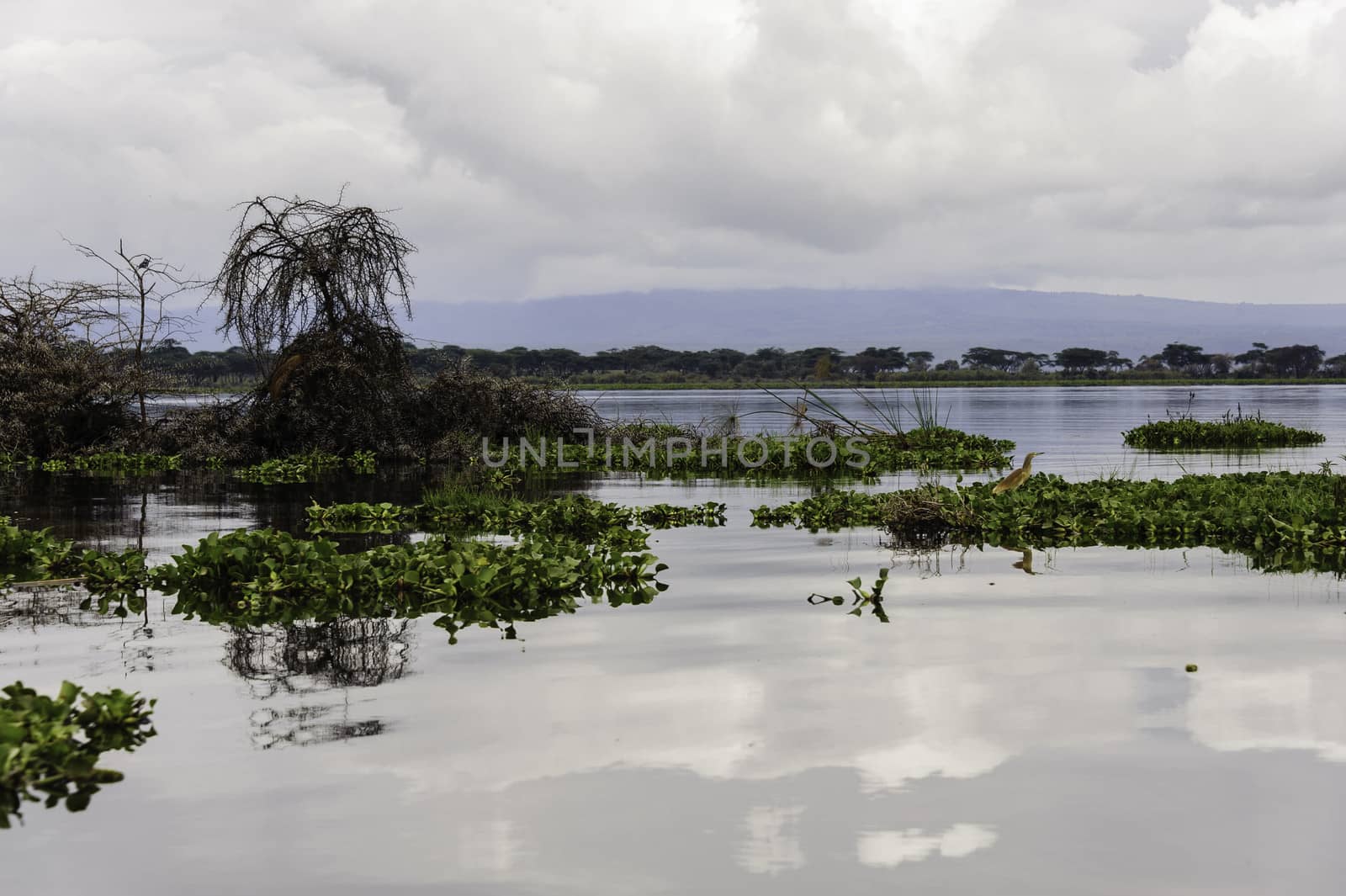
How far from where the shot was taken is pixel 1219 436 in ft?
121

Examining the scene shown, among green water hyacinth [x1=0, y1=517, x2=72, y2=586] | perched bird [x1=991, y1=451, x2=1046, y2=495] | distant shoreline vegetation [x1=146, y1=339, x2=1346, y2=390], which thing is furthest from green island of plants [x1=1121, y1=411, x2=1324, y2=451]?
distant shoreline vegetation [x1=146, y1=339, x2=1346, y2=390]

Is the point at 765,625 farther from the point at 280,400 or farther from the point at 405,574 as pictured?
the point at 280,400

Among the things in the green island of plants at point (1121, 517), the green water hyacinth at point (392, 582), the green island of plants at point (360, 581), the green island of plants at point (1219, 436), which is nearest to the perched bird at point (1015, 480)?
the green island of plants at point (1121, 517)

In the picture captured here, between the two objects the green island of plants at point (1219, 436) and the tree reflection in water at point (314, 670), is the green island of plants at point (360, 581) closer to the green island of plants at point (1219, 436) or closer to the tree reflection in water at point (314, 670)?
the tree reflection in water at point (314, 670)

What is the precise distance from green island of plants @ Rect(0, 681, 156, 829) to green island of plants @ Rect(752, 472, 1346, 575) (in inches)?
390

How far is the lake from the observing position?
5.34 m

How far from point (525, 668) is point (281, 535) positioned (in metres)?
4.43

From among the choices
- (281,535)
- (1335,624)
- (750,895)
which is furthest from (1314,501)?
(750,895)

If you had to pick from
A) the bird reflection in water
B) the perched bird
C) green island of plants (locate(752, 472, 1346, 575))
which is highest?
the perched bird

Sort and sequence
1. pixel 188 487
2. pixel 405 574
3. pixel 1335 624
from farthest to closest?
pixel 188 487
pixel 405 574
pixel 1335 624

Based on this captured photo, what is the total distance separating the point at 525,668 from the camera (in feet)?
28.6

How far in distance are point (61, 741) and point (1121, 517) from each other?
1283 centimetres

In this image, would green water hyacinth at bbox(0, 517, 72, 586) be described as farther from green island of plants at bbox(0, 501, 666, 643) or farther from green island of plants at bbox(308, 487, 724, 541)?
green island of plants at bbox(308, 487, 724, 541)

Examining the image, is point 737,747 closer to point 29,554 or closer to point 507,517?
point 29,554
